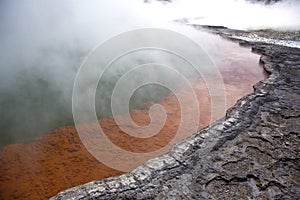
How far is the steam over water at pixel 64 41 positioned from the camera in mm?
4160

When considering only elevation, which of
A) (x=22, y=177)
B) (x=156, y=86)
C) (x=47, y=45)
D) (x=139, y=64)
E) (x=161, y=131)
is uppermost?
(x=47, y=45)

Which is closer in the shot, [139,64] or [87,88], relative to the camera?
[87,88]

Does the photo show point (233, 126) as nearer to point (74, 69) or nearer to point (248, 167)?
point (248, 167)

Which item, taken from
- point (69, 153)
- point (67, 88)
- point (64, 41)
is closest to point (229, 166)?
point (69, 153)

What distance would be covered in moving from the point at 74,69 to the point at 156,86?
1837mm

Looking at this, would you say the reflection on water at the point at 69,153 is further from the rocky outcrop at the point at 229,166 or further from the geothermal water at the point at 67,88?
the rocky outcrop at the point at 229,166

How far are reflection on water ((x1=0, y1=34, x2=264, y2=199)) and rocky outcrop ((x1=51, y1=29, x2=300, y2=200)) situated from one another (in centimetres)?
33

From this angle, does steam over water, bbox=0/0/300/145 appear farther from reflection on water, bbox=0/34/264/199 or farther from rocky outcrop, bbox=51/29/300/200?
rocky outcrop, bbox=51/29/300/200

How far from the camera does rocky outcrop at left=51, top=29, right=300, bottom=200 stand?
2330 mm

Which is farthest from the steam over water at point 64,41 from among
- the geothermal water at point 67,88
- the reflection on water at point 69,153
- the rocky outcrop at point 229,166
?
the rocky outcrop at point 229,166

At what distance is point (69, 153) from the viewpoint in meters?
3.15

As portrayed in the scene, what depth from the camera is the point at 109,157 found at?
3045 millimetres

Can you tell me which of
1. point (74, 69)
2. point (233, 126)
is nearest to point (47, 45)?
point (74, 69)

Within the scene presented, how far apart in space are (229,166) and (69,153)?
5.89 ft
